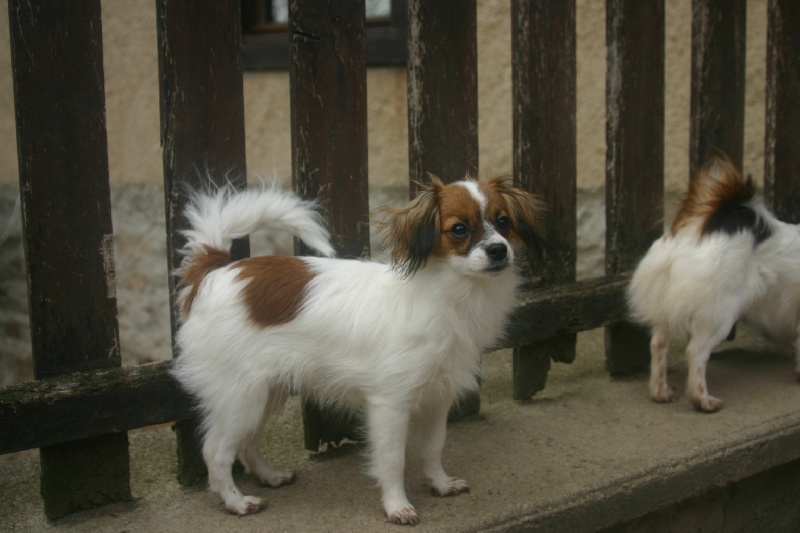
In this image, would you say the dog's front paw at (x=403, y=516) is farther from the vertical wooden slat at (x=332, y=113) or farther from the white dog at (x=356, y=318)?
the vertical wooden slat at (x=332, y=113)

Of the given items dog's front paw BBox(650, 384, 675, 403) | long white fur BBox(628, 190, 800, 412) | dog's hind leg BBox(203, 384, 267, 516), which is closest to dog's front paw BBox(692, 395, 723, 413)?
long white fur BBox(628, 190, 800, 412)

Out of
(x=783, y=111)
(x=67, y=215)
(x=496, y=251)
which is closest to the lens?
(x=496, y=251)

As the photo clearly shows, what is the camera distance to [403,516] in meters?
2.62

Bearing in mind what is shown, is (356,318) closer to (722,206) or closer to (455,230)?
(455,230)

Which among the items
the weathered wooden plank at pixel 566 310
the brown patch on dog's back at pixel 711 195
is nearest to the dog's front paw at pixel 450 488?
the weathered wooden plank at pixel 566 310

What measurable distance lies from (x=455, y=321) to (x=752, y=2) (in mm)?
3377

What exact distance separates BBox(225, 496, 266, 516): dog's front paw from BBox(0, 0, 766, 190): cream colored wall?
9.50ft

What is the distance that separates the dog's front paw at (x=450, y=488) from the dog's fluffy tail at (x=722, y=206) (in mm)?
1519

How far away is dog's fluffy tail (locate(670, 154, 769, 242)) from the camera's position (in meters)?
3.58

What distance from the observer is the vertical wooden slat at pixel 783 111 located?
14.1ft

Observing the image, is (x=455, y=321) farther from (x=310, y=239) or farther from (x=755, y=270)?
(x=755, y=270)

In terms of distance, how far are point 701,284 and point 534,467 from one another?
43.4 inches

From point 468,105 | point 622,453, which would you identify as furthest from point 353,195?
point 622,453

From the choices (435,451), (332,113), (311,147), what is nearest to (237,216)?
(311,147)
